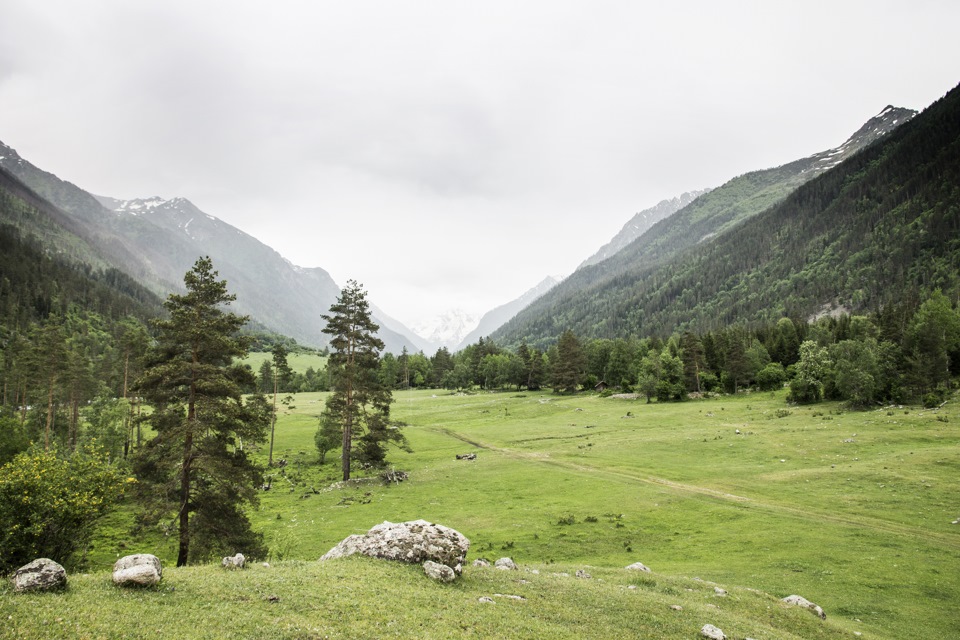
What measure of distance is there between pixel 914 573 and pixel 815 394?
219ft

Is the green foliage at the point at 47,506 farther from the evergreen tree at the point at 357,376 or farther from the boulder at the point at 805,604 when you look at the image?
the boulder at the point at 805,604

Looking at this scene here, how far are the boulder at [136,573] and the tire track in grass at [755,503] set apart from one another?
42.7 meters

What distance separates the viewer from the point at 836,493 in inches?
1566

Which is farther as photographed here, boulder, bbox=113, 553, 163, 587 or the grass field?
the grass field

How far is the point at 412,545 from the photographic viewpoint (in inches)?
825

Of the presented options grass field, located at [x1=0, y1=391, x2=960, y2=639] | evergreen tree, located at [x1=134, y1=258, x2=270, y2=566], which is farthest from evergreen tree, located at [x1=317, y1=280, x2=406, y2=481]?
evergreen tree, located at [x1=134, y1=258, x2=270, y2=566]

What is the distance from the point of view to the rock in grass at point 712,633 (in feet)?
54.0

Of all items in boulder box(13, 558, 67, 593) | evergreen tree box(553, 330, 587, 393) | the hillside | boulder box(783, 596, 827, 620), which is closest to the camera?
the hillside

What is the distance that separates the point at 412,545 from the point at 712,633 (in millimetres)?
12786

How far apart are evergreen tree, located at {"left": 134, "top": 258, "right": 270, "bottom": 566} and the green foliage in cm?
512

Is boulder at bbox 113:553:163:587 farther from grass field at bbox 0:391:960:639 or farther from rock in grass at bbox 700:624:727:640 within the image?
rock in grass at bbox 700:624:727:640

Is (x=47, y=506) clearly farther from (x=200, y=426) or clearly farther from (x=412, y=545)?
(x=412, y=545)

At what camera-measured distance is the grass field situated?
19.0 metres

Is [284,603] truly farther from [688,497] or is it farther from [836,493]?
[836,493]
